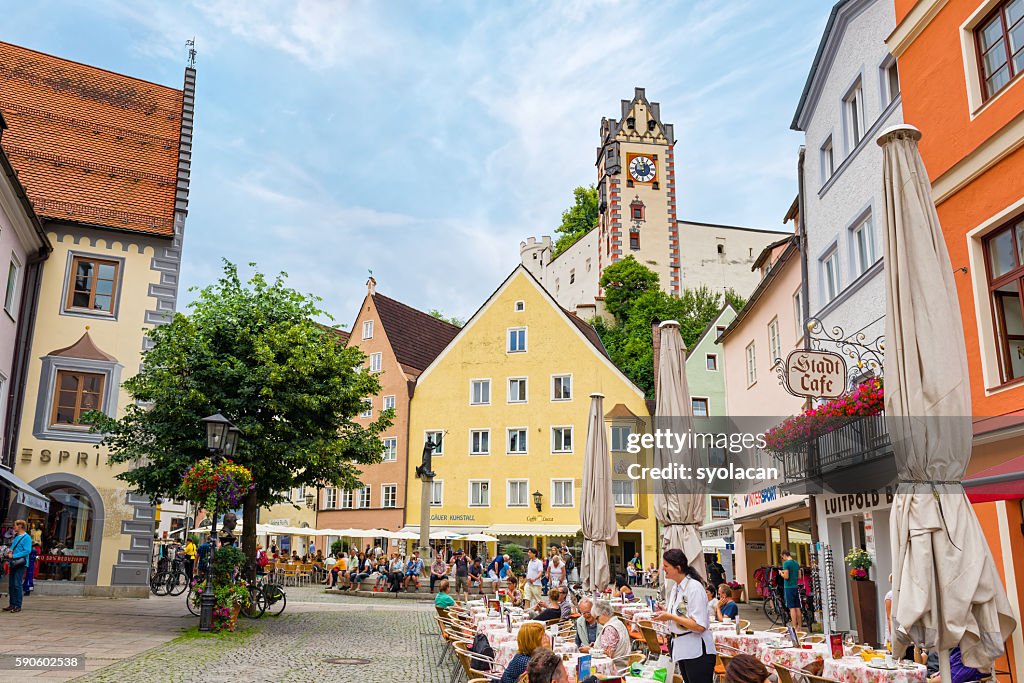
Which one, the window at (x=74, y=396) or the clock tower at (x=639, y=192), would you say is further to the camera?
the clock tower at (x=639, y=192)

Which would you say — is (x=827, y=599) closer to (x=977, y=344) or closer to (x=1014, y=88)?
(x=977, y=344)

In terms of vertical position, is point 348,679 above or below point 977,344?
below

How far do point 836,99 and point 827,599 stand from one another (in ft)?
35.7

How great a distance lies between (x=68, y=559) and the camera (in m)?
22.8

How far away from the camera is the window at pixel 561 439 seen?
4147 centimetres

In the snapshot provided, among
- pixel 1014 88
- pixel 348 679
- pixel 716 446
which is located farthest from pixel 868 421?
pixel 716 446

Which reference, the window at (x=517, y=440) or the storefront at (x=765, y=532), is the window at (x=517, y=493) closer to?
the window at (x=517, y=440)

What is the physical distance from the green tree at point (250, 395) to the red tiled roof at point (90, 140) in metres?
7.95

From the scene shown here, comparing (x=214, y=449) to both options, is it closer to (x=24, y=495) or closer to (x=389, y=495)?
(x=24, y=495)

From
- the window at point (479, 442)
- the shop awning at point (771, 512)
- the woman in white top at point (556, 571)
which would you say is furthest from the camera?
the window at point (479, 442)

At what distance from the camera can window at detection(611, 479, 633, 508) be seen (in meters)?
40.2

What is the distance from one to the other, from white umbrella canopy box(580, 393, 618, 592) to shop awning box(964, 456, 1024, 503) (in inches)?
347

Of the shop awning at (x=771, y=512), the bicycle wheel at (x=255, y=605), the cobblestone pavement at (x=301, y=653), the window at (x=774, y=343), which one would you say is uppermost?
the window at (x=774, y=343)

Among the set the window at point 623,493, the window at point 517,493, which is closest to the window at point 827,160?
the window at point 623,493
